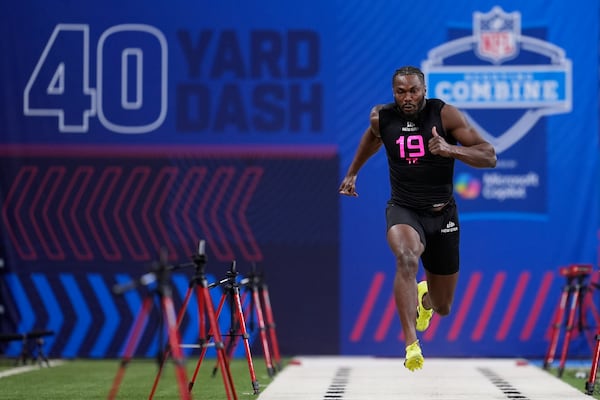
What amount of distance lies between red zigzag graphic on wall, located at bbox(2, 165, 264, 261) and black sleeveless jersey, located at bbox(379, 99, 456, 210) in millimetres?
4759

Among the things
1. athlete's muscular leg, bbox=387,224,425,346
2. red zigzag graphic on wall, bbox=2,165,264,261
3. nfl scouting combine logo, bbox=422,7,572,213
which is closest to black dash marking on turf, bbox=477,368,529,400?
athlete's muscular leg, bbox=387,224,425,346

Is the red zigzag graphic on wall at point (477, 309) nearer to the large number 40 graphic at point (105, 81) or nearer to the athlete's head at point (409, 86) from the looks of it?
the large number 40 graphic at point (105, 81)

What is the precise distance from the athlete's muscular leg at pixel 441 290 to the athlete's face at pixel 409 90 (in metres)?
1.27

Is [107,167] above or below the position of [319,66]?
below

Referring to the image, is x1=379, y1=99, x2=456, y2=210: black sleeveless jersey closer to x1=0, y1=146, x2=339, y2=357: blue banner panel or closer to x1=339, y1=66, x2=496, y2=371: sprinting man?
x1=339, y1=66, x2=496, y2=371: sprinting man

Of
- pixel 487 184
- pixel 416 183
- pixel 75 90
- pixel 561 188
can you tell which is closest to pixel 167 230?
pixel 75 90

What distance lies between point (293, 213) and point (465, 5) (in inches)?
119

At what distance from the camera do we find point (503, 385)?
8.35 meters

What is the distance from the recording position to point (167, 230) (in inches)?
459

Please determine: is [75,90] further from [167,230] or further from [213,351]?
[213,351]

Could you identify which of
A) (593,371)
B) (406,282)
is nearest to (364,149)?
(406,282)

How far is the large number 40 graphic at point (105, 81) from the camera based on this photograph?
11.8 meters

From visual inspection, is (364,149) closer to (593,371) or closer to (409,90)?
(409,90)

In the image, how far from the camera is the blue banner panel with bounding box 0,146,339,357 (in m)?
11.6
